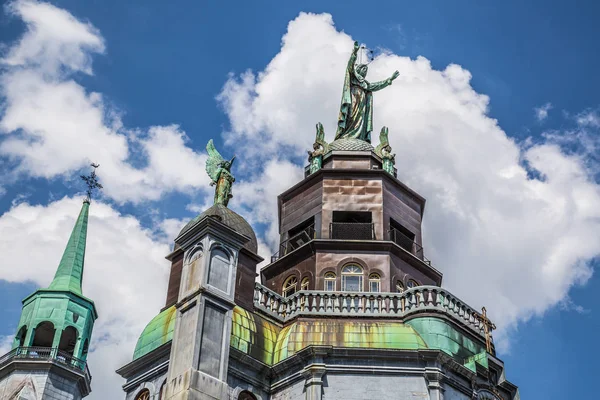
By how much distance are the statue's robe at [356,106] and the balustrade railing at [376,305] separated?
12.8 m

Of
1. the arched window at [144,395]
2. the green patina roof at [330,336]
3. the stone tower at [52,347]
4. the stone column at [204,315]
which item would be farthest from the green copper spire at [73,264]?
the stone column at [204,315]

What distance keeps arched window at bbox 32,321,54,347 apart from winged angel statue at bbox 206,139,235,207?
62.2 feet

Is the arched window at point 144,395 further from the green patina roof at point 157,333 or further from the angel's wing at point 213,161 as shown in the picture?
the angel's wing at point 213,161

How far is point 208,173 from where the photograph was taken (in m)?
41.3

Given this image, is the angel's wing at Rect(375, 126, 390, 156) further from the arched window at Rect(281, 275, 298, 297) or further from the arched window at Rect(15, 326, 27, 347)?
the arched window at Rect(15, 326, 27, 347)

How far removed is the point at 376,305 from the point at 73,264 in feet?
92.4

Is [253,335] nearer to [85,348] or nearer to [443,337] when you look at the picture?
[443,337]

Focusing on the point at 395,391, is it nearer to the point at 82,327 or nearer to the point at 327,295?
the point at 327,295

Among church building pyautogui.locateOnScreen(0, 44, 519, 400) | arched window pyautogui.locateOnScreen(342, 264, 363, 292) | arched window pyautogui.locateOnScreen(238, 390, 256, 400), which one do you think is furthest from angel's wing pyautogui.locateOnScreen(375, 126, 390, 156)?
arched window pyautogui.locateOnScreen(238, 390, 256, 400)

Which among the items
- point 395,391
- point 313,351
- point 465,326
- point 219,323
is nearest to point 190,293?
point 219,323

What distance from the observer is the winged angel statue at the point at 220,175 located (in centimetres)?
4034

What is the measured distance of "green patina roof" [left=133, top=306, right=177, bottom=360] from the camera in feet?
113

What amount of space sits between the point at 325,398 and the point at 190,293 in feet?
19.2

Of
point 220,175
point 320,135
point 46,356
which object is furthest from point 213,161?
point 46,356
